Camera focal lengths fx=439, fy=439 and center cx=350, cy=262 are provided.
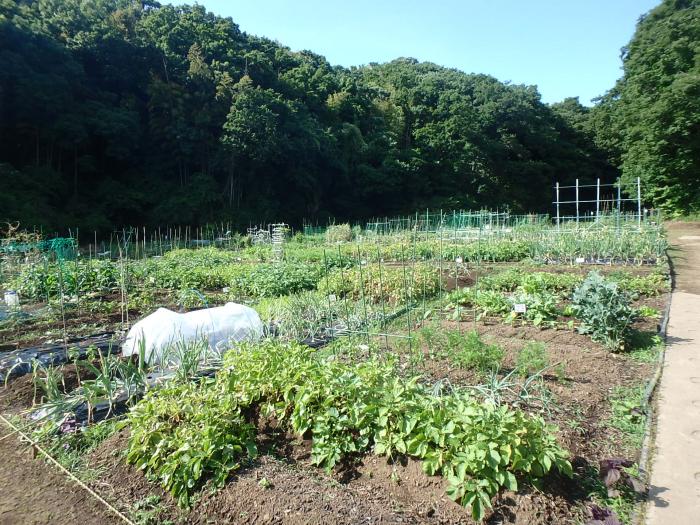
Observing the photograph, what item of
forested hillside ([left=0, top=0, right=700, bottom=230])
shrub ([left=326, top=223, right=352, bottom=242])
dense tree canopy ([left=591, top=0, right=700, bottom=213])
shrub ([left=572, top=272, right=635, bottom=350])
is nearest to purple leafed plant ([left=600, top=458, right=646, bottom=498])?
shrub ([left=572, top=272, right=635, bottom=350])

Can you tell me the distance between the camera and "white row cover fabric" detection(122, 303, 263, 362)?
396 cm

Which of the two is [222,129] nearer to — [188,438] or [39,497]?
[39,497]

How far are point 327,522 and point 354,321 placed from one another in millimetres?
2933

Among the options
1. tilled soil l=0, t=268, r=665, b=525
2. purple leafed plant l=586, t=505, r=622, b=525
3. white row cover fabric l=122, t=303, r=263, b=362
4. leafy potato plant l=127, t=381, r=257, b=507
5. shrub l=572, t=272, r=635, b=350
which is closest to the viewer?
purple leafed plant l=586, t=505, r=622, b=525

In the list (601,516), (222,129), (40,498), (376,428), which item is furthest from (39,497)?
(222,129)

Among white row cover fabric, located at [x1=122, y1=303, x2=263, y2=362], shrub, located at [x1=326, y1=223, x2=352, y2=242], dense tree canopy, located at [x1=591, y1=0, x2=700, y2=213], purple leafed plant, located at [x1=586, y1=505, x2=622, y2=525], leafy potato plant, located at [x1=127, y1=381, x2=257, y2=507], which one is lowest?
purple leafed plant, located at [x1=586, y1=505, x2=622, y2=525]

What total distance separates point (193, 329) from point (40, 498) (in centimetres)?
192

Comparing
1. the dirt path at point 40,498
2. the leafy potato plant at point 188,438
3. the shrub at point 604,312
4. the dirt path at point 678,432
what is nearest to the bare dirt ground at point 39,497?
the dirt path at point 40,498

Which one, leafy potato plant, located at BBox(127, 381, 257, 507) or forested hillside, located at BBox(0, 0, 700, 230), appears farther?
forested hillside, located at BBox(0, 0, 700, 230)

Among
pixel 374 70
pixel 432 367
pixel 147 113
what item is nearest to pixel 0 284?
pixel 432 367

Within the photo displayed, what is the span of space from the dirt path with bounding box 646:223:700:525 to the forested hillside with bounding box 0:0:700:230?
20335 millimetres

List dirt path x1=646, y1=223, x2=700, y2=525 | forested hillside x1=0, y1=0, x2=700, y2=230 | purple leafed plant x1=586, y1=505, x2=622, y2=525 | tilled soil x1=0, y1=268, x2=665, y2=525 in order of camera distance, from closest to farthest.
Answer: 1. purple leafed plant x1=586, y1=505, x2=622, y2=525
2. tilled soil x1=0, y1=268, x2=665, y2=525
3. dirt path x1=646, y1=223, x2=700, y2=525
4. forested hillside x1=0, y1=0, x2=700, y2=230

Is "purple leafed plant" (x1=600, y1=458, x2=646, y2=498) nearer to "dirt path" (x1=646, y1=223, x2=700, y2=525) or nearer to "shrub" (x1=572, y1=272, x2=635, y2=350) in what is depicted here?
"dirt path" (x1=646, y1=223, x2=700, y2=525)

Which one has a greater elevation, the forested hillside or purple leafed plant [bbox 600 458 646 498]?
the forested hillside
